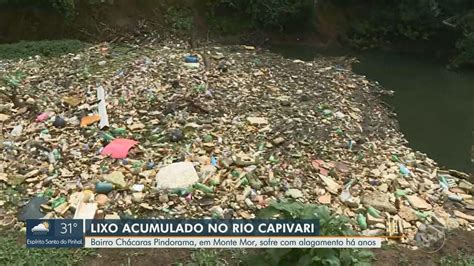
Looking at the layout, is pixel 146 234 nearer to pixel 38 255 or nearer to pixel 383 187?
pixel 38 255

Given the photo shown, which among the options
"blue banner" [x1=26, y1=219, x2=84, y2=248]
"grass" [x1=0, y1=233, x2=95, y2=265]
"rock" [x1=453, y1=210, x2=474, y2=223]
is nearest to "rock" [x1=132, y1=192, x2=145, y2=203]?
"blue banner" [x1=26, y1=219, x2=84, y2=248]

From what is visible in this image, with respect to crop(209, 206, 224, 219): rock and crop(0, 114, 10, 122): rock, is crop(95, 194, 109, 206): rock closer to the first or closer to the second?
crop(209, 206, 224, 219): rock

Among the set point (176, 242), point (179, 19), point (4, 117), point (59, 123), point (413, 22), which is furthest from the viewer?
point (413, 22)

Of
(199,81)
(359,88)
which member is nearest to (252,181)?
(199,81)

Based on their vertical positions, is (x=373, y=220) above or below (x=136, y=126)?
below

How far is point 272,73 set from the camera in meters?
6.93

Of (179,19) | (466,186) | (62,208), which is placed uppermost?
(62,208)

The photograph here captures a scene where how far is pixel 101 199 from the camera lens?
366 centimetres

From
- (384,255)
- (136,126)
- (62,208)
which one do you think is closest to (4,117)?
(136,126)

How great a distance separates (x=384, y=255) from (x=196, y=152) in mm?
1755

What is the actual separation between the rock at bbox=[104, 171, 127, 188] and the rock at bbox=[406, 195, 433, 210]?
2394mm

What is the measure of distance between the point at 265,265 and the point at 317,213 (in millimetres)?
413

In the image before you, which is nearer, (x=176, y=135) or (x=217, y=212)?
(x=217, y=212)

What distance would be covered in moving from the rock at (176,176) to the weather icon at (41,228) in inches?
33.4
